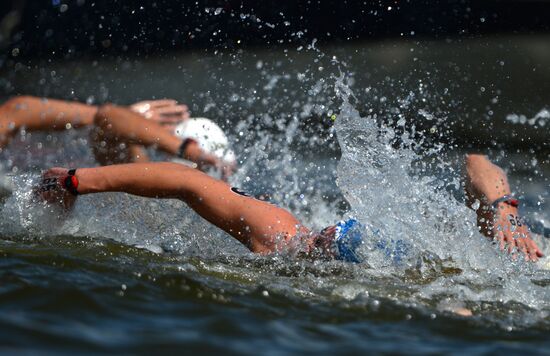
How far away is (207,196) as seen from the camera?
468 centimetres

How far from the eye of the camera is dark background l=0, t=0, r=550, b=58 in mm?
10156

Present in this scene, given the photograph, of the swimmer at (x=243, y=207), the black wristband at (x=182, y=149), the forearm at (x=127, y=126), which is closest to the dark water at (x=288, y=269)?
the swimmer at (x=243, y=207)

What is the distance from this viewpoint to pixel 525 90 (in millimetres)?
9938

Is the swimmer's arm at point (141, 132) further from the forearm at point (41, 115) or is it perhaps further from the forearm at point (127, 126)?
the forearm at point (41, 115)

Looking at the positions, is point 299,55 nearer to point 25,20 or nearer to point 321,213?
point 25,20

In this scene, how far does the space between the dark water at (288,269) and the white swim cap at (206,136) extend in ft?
1.96

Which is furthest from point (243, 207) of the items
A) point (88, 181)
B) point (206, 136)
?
point (206, 136)

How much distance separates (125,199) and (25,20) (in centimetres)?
539

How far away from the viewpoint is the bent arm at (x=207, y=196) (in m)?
4.62

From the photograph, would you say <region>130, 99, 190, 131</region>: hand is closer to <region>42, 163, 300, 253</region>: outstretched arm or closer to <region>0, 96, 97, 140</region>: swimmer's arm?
<region>0, 96, 97, 140</region>: swimmer's arm

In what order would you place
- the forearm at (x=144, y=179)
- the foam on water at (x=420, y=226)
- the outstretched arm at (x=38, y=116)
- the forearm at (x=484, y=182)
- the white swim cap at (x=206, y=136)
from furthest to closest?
the white swim cap at (x=206, y=136), the outstretched arm at (x=38, y=116), the forearm at (x=484, y=182), the forearm at (x=144, y=179), the foam on water at (x=420, y=226)

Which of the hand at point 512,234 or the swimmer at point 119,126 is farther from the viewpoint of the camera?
the swimmer at point 119,126

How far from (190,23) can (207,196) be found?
5.80m

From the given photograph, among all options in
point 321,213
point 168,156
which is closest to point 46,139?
point 168,156
